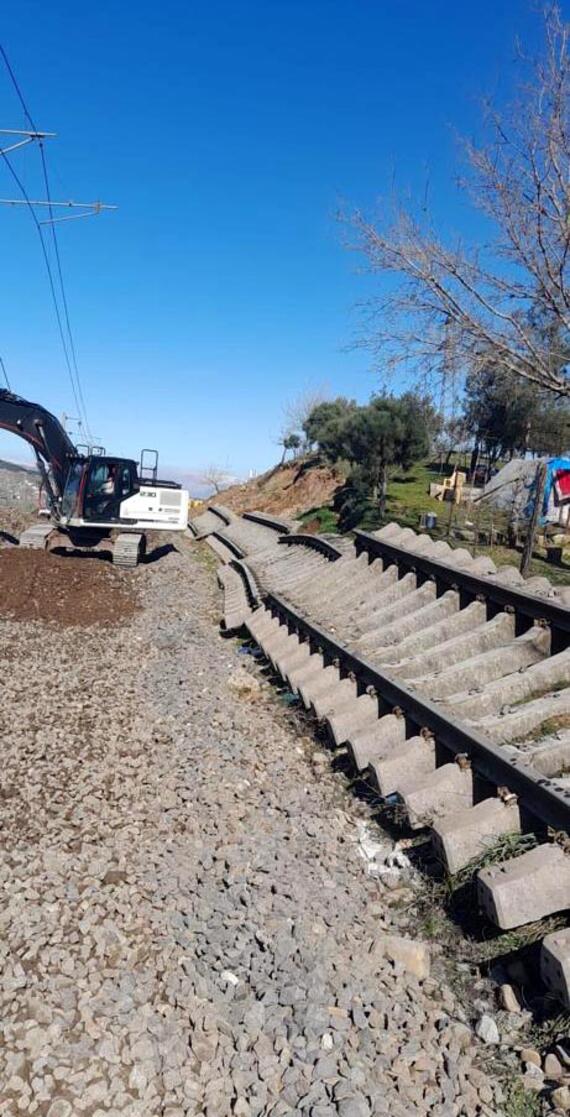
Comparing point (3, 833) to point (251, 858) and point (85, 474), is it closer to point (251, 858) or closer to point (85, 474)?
point (251, 858)

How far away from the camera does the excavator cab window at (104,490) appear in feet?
60.5

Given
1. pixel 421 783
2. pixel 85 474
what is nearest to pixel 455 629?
pixel 421 783

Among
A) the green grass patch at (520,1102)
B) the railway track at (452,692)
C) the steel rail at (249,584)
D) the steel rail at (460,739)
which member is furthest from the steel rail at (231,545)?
the green grass patch at (520,1102)

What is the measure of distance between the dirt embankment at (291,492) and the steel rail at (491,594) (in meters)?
23.2

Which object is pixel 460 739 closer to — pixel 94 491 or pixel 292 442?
pixel 94 491

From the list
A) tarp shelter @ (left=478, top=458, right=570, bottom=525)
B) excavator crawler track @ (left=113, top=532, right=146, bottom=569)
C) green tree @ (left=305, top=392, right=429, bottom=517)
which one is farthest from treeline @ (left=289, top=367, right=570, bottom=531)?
excavator crawler track @ (left=113, top=532, right=146, bottom=569)

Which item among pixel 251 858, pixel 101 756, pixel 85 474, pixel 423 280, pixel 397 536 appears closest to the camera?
pixel 251 858

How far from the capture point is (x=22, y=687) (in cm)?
770

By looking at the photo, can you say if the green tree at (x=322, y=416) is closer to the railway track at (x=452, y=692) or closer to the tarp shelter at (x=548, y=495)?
the tarp shelter at (x=548, y=495)

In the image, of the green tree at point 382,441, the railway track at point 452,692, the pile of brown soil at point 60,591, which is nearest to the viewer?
the railway track at point 452,692

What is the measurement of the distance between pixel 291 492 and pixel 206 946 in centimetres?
3589

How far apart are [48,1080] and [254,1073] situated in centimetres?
82

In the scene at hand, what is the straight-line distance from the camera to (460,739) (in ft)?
15.8

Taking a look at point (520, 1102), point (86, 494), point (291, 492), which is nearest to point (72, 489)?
point (86, 494)
